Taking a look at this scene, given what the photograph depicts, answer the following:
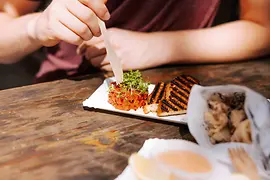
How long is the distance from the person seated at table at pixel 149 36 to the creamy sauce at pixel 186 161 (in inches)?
26.5

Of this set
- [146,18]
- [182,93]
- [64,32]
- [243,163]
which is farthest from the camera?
[146,18]

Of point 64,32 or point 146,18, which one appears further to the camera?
A: point 146,18

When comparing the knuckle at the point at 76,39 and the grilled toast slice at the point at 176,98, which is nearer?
the grilled toast slice at the point at 176,98

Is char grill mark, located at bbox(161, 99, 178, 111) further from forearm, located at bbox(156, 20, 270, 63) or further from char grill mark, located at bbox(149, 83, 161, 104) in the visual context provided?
forearm, located at bbox(156, 20, 270, 63)

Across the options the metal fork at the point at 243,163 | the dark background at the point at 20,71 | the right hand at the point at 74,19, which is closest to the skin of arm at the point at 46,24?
the right hand at the point at 74,19

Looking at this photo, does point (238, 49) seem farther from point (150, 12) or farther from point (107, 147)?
point (107, 147)

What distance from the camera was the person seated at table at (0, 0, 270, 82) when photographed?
1521mm

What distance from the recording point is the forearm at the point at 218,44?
60.8 inches

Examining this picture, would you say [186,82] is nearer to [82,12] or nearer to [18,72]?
[82,12]

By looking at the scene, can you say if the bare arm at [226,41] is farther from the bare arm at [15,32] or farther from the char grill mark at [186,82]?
the bare arm at [15,32]

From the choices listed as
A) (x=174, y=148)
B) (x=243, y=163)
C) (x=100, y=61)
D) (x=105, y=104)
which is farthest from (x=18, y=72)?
(x=243, y=163)

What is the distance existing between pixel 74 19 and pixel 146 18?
55 cm

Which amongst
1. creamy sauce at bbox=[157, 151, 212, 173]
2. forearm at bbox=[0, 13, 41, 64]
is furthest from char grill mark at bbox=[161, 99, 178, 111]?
forearm at bbox=[0, 13, 41, 64]

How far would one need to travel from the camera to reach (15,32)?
150cm
